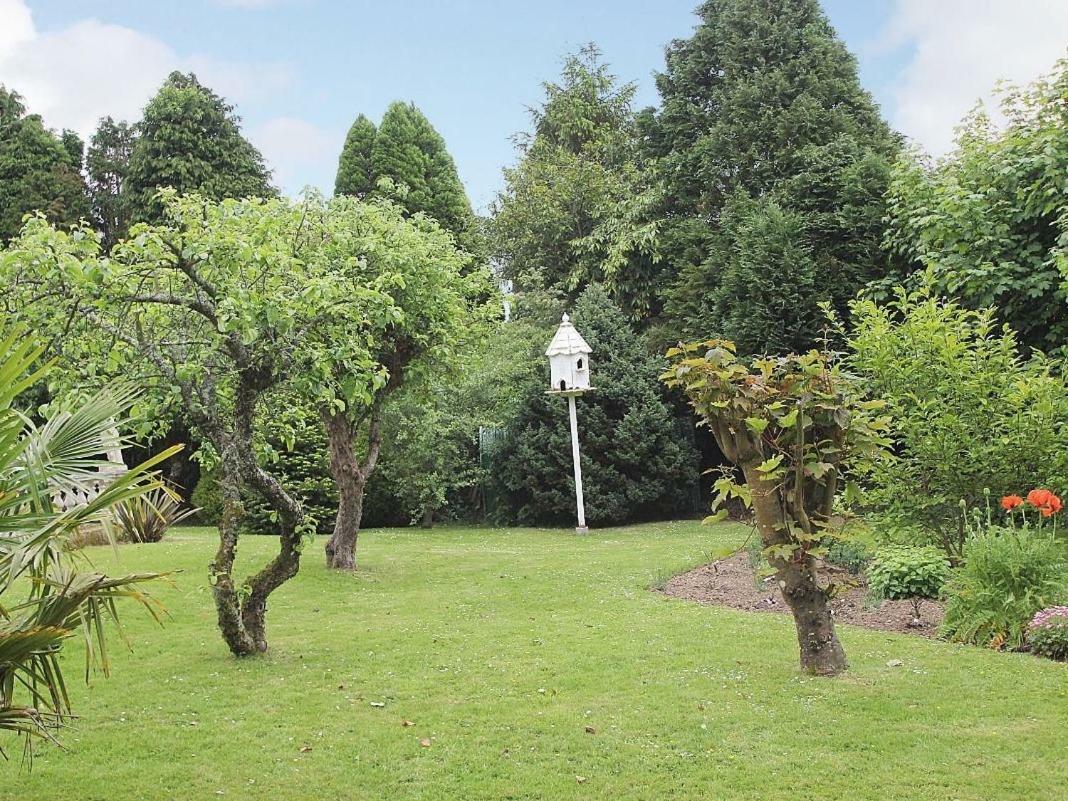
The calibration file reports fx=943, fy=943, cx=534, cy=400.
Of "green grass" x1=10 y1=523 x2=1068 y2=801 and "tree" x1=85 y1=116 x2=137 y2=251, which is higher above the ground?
"tree" x1=85 y1=116 x2=137 y2=251

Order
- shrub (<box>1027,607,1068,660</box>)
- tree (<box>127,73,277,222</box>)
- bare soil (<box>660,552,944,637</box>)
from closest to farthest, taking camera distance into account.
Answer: shrub (<box>1027,607,1068,660</box>) < bare soil (<box>660,552,944,637</box>) < tree (<box>127,73,277,222</box>)

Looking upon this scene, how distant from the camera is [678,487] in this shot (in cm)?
1972

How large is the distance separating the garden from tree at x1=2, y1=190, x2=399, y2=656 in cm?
4

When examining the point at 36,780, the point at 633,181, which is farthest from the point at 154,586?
the point at 633,181

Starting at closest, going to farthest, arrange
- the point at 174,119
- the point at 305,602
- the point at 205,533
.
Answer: the point at 305,602, the point at 205,533, the point at 174,119

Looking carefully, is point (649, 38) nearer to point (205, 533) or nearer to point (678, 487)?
point (678, 487)

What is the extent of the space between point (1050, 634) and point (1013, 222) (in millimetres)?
7817

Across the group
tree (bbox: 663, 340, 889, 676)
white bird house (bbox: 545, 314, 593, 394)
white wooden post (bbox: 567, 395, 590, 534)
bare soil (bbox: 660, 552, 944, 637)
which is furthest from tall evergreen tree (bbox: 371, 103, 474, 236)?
tree (bbox: 663, 340, 889, 676)

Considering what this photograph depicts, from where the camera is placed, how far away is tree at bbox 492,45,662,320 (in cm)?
2294

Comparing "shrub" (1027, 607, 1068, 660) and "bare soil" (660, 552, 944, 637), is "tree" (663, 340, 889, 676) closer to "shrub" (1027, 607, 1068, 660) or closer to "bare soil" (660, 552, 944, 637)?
"bare soil" (660, 552, 944, 637)

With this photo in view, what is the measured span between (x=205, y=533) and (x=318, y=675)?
10.8 meters

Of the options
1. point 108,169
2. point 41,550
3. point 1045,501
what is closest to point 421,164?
point 108,169

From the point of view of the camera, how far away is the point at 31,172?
25.8 metres

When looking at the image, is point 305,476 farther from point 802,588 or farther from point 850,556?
point 802,588
